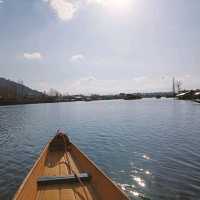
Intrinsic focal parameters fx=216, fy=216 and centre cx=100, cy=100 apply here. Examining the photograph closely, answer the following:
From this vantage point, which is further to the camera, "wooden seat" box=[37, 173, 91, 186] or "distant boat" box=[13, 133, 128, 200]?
"wooden seat" box=[37, 173, 91, 186]

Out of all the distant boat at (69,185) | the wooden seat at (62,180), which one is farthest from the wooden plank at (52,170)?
the wooden seat at (62,180)

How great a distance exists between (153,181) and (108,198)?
6666mm

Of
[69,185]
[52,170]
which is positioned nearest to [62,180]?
[69,185]

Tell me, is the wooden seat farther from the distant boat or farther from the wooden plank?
the wooden plank

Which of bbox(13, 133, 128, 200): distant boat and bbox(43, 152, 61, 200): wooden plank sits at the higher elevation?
bbox(13, 133, 128, 200): distant boat

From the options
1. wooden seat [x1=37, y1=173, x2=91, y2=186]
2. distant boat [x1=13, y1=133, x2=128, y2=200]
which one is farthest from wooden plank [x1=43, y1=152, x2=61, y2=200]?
wooden seat [x1=37, y1=173, x2=91, y2=186]

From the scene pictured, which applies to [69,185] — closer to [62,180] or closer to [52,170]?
[62,180]

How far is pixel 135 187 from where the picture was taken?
12523mm

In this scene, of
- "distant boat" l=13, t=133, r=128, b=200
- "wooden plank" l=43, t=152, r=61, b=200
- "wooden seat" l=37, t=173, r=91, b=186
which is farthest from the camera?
"wooden seat" l=37, t=173, r=91, b=186

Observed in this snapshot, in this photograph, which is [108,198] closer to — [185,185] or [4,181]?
[185,185]

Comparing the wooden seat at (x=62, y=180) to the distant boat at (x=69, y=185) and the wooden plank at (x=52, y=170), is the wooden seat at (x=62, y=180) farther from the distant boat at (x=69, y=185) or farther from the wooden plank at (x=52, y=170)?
the wooden plank at (x=52, y=170)

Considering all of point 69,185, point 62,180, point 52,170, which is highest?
point 62,180

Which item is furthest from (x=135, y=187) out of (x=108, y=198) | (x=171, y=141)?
(x=171, y=141)

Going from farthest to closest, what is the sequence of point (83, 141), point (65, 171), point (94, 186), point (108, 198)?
point (83, 141) → point (65, 171) → point (94, 186) → point (108, 198)
